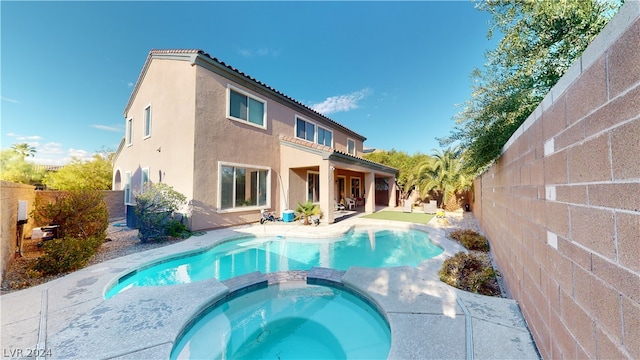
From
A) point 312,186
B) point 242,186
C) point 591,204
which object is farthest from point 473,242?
point 242,186

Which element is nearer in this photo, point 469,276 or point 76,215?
point 469,276

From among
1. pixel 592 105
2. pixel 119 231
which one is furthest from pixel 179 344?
pixel 119 231

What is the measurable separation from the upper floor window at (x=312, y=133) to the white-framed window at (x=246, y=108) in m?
3.58

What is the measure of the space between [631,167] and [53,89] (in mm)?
30473

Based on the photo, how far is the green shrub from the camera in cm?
613

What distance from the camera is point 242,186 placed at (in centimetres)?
1364

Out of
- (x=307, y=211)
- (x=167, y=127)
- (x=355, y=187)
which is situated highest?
(x=167, y=127)

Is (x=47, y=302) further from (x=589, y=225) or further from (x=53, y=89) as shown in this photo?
(x=53, y=89)

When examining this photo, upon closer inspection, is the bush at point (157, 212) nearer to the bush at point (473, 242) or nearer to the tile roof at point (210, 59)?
the tile roof at point (210, 59)

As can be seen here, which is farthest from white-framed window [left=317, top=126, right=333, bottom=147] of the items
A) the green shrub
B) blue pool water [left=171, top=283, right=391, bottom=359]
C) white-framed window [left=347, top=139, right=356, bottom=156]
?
the green shrub

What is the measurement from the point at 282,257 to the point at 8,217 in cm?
810

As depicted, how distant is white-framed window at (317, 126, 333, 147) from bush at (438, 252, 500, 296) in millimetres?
15581

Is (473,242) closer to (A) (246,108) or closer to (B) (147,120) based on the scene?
(A) (246,108)

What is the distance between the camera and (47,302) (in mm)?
4695
